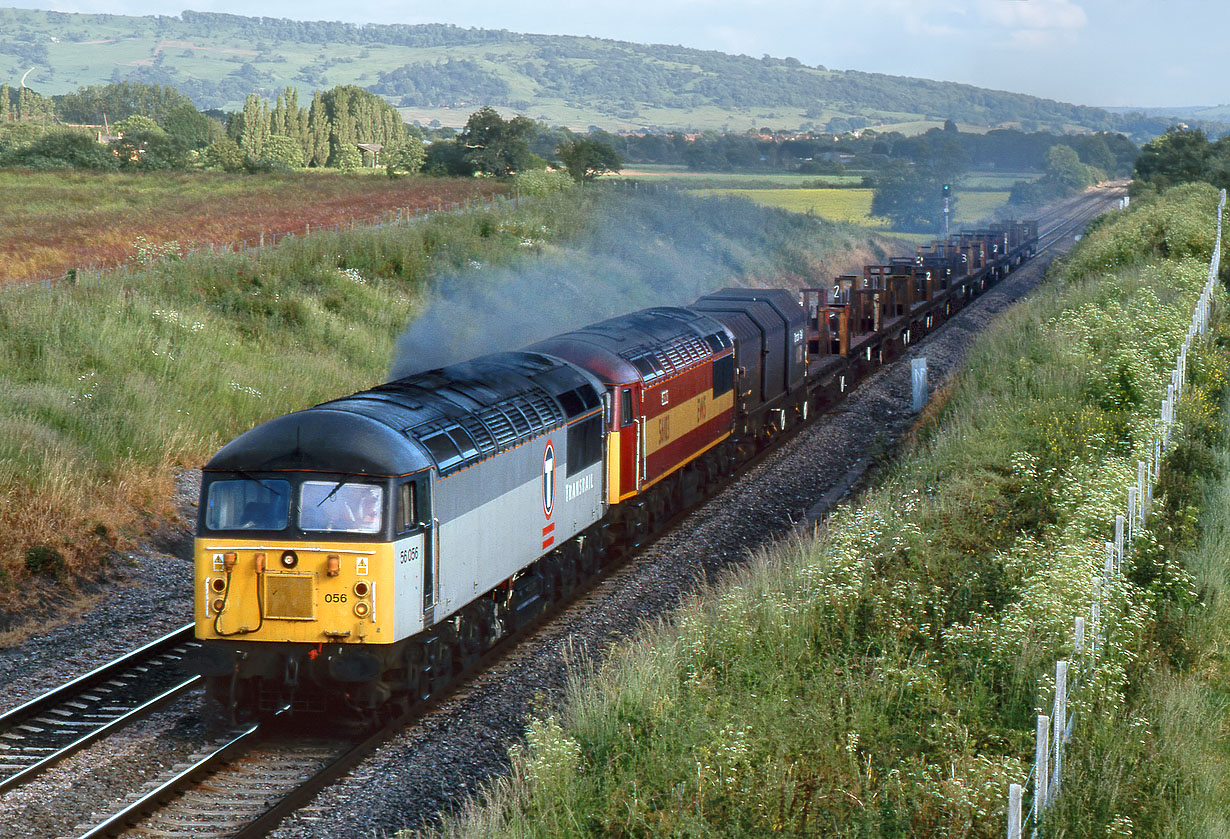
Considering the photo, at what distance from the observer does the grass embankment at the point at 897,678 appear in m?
7.97

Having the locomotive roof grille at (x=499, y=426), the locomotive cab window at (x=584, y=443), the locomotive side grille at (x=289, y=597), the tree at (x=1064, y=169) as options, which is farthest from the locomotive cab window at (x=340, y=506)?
the tree at (x=1064, y=169)

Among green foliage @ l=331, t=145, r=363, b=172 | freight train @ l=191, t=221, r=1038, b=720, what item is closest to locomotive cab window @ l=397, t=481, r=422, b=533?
freight train @ l=191, t=221, r=1038, b=720

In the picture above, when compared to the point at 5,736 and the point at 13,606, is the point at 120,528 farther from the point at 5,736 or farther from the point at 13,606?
the point at 5,736

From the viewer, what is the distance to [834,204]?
85.9 metres

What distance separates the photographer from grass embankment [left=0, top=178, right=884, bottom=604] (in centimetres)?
1691

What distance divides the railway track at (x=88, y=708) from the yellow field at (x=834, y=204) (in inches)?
2372

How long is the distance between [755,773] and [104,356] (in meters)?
17.7

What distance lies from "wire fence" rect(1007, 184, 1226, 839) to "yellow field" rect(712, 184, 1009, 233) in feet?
188

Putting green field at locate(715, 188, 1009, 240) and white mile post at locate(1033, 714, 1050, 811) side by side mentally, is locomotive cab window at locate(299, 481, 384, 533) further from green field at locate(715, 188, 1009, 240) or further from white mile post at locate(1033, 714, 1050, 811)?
green field at locate(715, 188, 1009, 240)

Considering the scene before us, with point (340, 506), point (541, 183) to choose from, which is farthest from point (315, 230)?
point (340, 506)

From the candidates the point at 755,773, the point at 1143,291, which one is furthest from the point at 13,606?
the point at 1143,291

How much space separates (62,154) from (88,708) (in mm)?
75071

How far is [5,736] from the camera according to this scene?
452 inches

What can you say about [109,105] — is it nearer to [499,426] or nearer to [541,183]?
[541,183]
